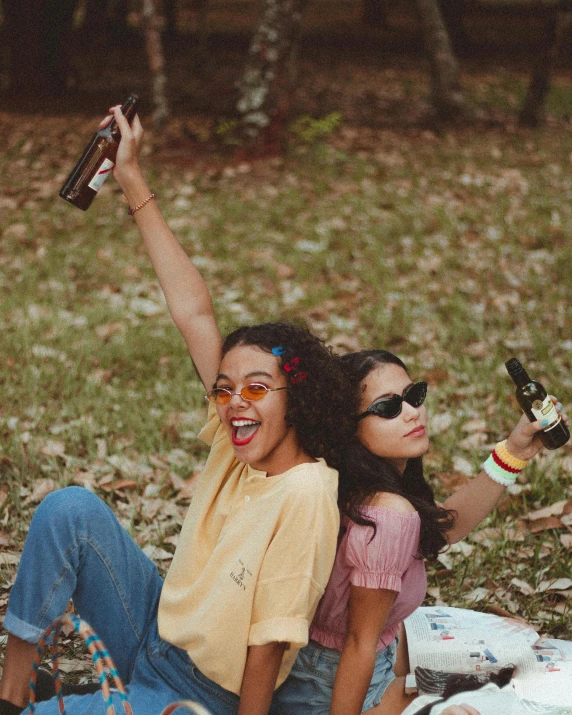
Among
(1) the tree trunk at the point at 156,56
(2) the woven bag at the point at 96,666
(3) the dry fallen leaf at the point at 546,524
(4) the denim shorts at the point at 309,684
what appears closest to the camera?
(2) the woven bag at the point at 96,666

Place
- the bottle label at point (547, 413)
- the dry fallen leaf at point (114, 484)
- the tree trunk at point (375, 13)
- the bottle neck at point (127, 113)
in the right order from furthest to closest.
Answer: the tree trunk at point (375, 13)
the dry fallen leaf at point (114, 484)
the bottle neck at point (127, 113)
the bottle label at point (547, 413)

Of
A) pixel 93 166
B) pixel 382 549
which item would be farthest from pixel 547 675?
pixel 93 166

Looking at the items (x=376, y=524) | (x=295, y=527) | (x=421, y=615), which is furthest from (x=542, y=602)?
(x=295, y=527)

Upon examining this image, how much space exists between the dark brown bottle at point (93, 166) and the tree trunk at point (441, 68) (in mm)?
8374

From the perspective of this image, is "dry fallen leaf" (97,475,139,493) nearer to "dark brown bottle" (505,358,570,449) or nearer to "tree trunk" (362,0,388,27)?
"dark brown bottle" (505,358,570,449)

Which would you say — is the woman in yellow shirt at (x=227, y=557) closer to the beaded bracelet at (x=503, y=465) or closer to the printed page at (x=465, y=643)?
the beaded bracelet at (x=503, y=465)

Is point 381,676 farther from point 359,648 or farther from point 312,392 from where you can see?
point 312,392

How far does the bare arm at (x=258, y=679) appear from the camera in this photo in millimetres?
2244

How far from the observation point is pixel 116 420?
505 cm

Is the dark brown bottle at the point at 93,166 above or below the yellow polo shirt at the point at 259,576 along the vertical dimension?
above

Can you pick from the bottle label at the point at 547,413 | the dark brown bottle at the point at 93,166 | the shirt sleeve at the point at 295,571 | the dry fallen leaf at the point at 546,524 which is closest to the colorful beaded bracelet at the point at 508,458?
the bottle label at the point at 547,413

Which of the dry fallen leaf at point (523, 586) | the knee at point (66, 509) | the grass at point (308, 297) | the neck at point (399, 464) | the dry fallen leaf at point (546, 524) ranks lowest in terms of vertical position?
the grass at point (308, 297)

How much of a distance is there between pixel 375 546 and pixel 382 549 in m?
0.02

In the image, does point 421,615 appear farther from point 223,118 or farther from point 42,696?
point 223,118
